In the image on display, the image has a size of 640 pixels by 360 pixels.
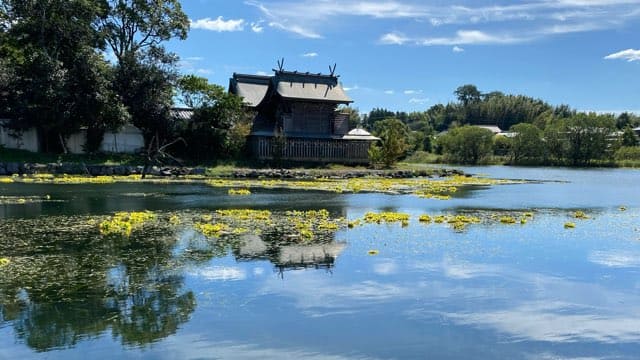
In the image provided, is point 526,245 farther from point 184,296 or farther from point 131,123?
point 131,123

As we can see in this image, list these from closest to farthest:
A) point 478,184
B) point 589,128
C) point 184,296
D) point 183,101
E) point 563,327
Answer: point 563,327 < point 184,296 < point 478,184 < point 183,101 < point 589,128

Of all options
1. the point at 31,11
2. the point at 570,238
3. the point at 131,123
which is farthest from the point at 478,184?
the point at 31,11

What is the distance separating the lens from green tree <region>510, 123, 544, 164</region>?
75.6 m

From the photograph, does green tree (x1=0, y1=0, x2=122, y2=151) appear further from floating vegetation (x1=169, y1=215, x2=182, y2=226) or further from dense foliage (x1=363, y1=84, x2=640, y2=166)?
dense foliage (x1=363, y1=84, x2=640, y2=166)

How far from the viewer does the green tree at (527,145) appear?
75562 mm

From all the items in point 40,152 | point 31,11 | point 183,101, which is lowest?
point 40,152

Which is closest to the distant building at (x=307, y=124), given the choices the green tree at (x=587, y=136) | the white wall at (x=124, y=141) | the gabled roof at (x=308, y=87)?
the gabled roof at (x=308, y=87)

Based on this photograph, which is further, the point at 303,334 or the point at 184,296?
the point at 184,296

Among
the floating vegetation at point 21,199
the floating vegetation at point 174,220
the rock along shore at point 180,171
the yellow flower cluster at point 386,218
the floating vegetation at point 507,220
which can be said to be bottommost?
the floating vegetation at point 507,220

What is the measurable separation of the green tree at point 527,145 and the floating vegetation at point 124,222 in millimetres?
67764

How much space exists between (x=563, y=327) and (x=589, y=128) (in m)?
73.4

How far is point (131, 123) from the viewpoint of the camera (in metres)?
42.2

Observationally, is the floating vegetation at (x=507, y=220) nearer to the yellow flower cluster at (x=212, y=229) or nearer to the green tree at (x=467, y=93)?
the yellow flower cluster at (x=212, y=229)

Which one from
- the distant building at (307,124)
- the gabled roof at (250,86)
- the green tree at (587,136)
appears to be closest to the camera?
the distant building at (307,124)
